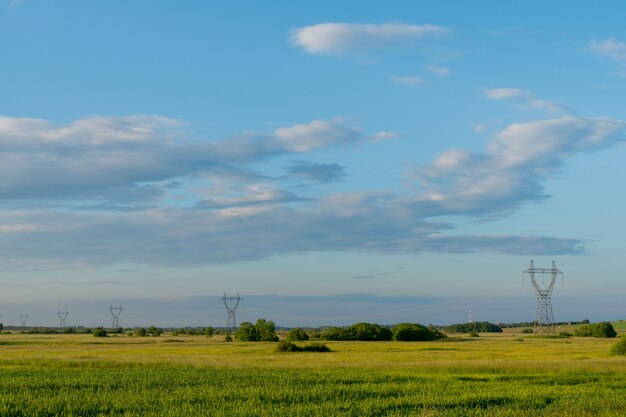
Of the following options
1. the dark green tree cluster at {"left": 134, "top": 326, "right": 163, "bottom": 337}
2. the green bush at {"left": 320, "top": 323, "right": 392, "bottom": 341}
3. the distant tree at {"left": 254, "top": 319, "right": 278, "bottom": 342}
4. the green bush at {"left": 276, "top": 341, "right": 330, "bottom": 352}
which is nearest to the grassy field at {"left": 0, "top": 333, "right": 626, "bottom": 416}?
the green bush at {"left": 276, "top": 341, "right": 330, "bottom": 352}

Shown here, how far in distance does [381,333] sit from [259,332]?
26075 mm

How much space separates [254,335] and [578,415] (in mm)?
108357

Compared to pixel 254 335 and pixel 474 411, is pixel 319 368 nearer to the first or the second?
pixel 474 411

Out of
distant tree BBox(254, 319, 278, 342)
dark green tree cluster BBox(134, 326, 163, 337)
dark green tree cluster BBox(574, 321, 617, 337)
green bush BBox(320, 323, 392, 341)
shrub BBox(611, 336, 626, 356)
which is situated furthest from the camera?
dark green tree cluster BBox(134, 326, 163, 337)

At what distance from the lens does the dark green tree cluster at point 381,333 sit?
13662cm

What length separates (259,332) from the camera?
133125 millimetres

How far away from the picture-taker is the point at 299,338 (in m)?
127

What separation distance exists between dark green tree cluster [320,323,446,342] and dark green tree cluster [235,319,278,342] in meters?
12.8

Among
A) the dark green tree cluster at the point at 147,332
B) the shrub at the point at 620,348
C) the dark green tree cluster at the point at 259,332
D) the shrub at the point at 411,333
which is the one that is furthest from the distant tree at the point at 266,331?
the shrub at the point at 620,348

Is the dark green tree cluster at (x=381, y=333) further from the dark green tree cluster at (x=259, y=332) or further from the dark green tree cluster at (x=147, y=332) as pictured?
the dark green tree cluster at (x=147, y=332)

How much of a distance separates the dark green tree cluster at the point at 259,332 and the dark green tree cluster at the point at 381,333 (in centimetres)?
1276

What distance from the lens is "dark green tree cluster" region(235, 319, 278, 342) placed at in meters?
132

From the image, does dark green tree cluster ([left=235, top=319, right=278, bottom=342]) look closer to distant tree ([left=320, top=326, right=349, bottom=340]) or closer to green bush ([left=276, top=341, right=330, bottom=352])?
distant tree ([left=320, top=326, right=349, bottom=340])

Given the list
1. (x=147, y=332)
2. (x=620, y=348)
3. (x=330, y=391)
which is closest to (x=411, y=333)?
(x=620, y=348)
